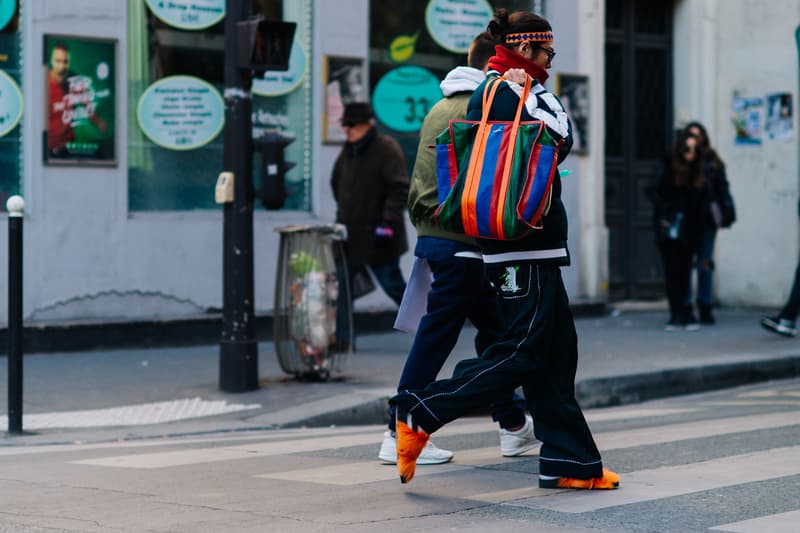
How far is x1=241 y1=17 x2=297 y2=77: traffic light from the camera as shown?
30.7ft

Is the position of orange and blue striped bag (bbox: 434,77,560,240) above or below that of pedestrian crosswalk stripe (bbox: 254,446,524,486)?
above

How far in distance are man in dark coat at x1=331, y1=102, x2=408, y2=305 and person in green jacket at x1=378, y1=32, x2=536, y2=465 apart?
4688mm

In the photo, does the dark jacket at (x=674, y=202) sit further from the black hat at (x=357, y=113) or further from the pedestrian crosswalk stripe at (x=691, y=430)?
the pedestrian crosswalk stripe at (x=691, y=430)

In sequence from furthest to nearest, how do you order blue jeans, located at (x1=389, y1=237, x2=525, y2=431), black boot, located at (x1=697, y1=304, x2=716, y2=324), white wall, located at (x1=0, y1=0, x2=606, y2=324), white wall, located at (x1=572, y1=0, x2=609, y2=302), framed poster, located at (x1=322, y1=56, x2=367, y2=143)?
white wall, located at (x1=572, y1=0, x2=609, y2=302)
black boot, located at (x1=697, y1=304, x2=716, y2=324)
framed poster, located at (x1=322, y1=56, x2=367, y2=143)
white wall, located at (x1=0, y1=0, x2=606, y2=324)
blue jeans, located at (x1=389, y1=237, x2=525, y2=431)

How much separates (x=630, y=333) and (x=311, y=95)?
3711 mm

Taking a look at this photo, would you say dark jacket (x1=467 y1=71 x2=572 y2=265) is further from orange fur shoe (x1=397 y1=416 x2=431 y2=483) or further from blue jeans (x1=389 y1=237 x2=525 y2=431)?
orange fur shoe (x1=397 y1=416 x2=431 y2=483)

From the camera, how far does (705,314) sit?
576 inches

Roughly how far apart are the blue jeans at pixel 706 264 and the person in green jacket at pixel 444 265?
27.2 feet

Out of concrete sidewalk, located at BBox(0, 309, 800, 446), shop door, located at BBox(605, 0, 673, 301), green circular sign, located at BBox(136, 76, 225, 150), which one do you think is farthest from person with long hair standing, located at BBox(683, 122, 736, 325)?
green circular sign, located at BBox(136, 76, 225, 150)

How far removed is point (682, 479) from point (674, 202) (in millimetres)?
8108

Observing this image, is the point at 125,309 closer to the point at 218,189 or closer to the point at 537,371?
the point at 218,189

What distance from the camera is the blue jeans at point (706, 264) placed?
1440 centimetres

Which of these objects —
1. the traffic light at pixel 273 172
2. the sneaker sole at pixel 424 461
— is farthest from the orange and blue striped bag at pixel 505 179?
the traffic light at pixel 273 172

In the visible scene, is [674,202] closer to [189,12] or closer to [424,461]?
[189,12]
